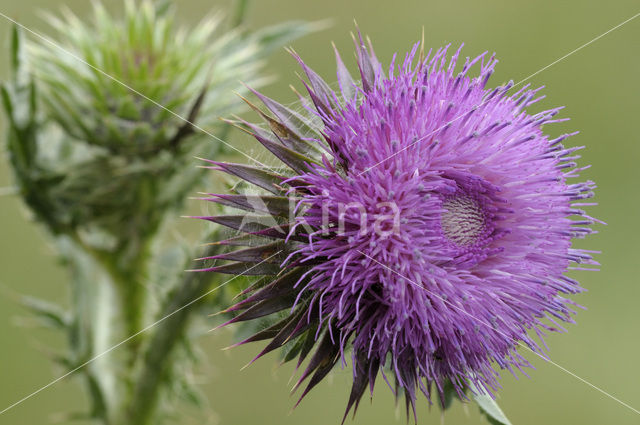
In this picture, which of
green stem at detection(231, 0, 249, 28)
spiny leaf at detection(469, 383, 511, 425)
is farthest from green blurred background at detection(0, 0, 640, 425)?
spiny leaf at detection(469, 383, 511, 425)

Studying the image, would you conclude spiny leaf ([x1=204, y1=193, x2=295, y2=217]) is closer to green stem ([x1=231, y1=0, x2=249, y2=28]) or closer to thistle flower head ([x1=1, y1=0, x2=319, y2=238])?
thistle flower head ([x1=1, y1=0, x2=319, y2=238])

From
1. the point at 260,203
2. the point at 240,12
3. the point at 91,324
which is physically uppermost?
the point at 240,12

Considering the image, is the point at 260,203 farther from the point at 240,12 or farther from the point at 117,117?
the point at 240,12

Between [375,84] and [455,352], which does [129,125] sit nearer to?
[375,84]

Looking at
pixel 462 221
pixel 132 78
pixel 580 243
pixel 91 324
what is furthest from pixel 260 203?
pixel 580 243

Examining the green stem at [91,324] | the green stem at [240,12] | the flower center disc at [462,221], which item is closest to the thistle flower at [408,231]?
the flower center disc at [462,221]

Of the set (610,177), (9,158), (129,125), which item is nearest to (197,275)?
(129,125)

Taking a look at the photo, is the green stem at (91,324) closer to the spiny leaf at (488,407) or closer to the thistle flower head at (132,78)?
the thistle flower head at (132,78)
